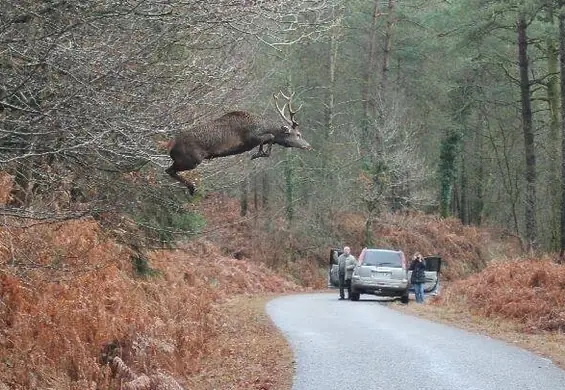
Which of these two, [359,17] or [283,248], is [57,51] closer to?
[283,248]

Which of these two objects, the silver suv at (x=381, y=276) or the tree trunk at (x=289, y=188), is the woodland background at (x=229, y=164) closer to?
the tree trunk at (x=289, y=188)

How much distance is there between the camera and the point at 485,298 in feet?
75.8

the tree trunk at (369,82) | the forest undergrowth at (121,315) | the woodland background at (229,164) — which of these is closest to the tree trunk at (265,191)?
the woodland background at (229,164)

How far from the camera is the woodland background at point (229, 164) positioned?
7.79 metres

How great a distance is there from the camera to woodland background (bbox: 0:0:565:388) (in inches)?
307

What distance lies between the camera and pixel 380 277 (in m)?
29.5

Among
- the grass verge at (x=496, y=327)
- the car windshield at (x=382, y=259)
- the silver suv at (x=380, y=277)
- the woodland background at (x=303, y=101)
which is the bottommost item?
the grass verge at (x=496, y=327)

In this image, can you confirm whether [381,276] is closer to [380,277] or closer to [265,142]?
[380,277]

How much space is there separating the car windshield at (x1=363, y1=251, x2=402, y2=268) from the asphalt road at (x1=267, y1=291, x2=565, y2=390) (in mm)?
9924

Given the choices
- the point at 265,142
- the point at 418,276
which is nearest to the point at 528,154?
the point at 418,276

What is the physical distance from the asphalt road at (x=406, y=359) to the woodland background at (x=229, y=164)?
200 centimetres

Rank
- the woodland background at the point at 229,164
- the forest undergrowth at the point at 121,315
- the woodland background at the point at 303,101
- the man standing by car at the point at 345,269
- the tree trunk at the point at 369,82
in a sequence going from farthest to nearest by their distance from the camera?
the tree trunk at the point at 369,82
the man standing by car at the point at 345,269
the forest undergrowth at the point at 121,315
the woodland background at the point at 229,164
the woodland background at the point at 303,101

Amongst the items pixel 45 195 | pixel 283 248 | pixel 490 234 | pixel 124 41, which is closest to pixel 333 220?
pixel 283 248

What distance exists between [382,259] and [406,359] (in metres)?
17.0
